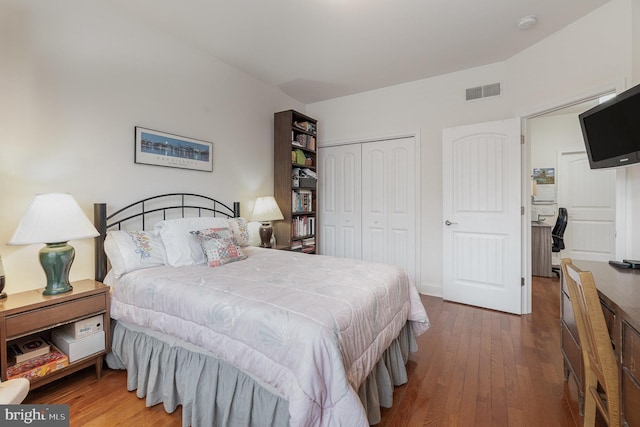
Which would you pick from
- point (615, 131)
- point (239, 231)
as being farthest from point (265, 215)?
point (615, 131)

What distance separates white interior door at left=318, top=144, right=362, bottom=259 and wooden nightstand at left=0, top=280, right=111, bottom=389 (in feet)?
9.69

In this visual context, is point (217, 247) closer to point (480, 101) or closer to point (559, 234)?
point (480, 101)

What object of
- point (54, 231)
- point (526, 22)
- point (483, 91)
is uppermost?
point (526, 22)

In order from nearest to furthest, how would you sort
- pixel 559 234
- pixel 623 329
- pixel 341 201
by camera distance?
1. pixel 623 329
2. pixel 341 201
3. pixel 559 234

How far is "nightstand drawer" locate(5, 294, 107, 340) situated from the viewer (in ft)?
4.91

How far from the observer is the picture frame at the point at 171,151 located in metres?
2.42

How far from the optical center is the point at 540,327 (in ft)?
8.77

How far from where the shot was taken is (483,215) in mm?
3135

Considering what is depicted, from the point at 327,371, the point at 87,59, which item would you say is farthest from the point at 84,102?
the point at 327,371

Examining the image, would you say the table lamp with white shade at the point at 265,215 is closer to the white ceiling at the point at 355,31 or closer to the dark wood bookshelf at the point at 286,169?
the dark wood bookshelf at the point at 286,169

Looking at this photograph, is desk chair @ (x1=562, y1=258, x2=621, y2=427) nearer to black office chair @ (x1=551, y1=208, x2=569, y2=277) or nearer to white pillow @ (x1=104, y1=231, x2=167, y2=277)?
white pillow @ (x1=104, y1=231, x2=167, y2=277)

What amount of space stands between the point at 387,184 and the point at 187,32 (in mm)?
2760

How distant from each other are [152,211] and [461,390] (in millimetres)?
2689

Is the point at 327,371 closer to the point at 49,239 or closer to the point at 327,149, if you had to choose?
the point at 49,239
